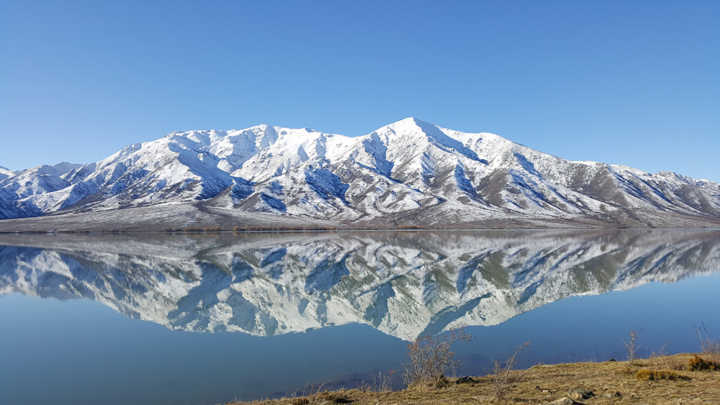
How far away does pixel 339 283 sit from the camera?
59562 mm

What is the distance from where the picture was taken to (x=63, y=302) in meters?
49.7

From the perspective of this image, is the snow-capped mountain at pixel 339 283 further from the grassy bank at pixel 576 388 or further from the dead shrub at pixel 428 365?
the grassy bank at pixel 576 388

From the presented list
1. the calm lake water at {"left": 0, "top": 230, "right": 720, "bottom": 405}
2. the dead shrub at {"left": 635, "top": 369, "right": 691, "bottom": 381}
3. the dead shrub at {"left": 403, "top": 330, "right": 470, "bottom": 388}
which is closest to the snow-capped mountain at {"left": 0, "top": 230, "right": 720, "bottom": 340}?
the calm lake water at {"left": 0, "top": 230, "right": 720, "bottom": 405}

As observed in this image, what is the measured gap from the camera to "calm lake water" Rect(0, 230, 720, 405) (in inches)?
949

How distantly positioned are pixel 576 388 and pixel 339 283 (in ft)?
148

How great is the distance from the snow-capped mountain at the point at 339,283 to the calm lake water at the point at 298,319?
1.08 ft

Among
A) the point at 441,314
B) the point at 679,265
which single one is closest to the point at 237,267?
the point at 441,314

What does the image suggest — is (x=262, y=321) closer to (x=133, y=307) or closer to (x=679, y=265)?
(x=133, y=307)

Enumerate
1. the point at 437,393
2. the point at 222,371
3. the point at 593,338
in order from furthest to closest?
the point at 593,338 → the point at 222,371 → the point at 437,393

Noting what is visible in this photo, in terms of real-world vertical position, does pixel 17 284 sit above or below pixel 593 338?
above

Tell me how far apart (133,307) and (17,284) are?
3112 cm

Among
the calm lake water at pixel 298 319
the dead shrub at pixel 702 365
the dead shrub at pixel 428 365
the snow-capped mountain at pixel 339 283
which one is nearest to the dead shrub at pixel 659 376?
the dead shrub at pixel 702 365

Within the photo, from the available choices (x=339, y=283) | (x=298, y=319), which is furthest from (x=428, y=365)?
(x=339, y=283)

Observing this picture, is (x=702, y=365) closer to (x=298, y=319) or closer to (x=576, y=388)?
(x=576, y=388)
